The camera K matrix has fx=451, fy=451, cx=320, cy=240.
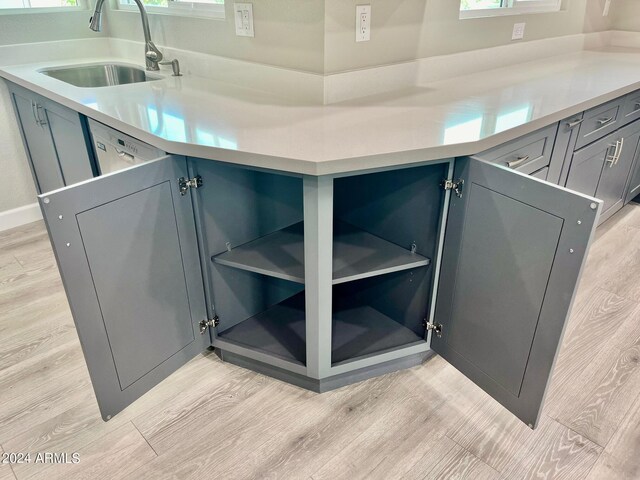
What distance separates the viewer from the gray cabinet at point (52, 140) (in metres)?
1.89

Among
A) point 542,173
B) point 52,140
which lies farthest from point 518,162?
point 52,140

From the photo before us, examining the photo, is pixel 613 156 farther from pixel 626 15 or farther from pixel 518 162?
pixel 626 15

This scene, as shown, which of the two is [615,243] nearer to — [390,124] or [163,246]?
[390,124]

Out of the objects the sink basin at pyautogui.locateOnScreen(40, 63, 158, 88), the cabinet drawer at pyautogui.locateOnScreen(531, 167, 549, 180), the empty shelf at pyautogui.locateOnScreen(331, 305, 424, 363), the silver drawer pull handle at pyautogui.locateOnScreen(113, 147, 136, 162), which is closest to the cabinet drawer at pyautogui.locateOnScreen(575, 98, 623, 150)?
the cabinet drawer at pyautogui.locateOnScreen(531, 167, 549, 180)

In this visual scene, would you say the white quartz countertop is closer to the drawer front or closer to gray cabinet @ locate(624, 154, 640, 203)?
Result: the drawer front

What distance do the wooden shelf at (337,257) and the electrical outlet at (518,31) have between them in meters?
1.59

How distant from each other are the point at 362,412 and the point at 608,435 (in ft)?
2.47

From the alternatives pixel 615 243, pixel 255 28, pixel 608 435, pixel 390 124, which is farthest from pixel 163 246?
pixel 615 243

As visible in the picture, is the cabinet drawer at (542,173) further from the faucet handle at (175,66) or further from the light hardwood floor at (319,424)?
the faucet handle at (175,66)

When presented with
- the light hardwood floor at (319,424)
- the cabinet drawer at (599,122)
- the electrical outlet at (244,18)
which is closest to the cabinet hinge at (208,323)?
the light hardwood floor at (319,424)

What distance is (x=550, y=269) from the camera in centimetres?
111

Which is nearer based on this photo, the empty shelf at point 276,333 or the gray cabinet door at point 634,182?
the empty shelf at point 276,333

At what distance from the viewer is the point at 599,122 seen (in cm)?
203

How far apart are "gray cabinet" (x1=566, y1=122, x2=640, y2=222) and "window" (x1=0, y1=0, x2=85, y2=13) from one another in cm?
276
